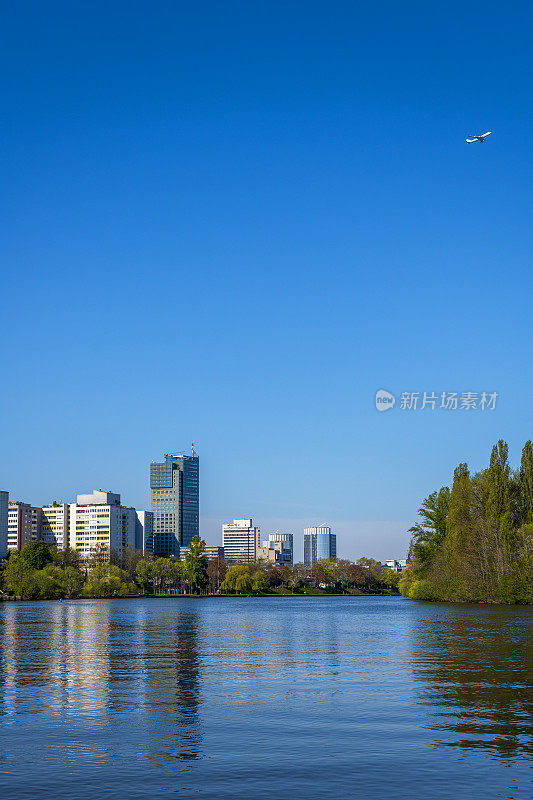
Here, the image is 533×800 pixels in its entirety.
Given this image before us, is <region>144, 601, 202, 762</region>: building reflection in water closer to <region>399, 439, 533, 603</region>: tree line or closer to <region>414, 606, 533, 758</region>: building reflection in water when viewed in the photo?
<region>414, 606, 533, 758</region>: building reflection in water

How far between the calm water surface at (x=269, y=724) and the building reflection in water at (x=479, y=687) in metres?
0.10

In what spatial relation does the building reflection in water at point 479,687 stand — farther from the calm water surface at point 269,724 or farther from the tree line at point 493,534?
the tree line at point 493,534

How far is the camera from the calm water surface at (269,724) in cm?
2045

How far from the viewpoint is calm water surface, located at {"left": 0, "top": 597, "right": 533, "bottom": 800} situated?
20453 millimetres

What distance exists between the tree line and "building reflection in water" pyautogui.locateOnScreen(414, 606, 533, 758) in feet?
166

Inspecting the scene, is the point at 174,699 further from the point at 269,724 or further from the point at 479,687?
the point at 479,687

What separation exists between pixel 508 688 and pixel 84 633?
53.4m

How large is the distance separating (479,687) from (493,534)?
90.3 m

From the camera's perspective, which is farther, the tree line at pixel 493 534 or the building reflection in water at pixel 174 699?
the tree line at pixel 493 534

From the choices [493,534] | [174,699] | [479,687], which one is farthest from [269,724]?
[493,534]

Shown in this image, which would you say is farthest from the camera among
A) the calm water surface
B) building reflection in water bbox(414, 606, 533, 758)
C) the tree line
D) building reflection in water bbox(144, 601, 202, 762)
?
the tree line

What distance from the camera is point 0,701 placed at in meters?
33.9

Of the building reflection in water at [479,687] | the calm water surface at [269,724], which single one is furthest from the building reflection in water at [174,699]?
the building reflection in water at [479,687]

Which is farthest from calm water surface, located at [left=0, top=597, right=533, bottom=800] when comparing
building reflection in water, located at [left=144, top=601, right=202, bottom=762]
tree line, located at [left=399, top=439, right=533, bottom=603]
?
tree line, located at [left=399, top=439, right=533, bottom=603]
